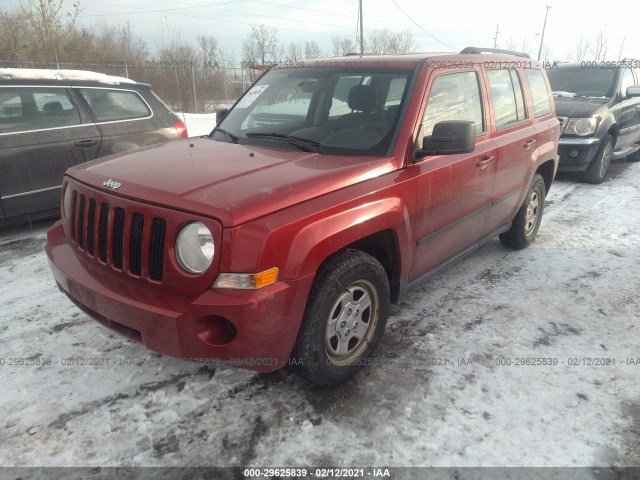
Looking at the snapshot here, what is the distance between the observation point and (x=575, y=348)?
10.2 feet

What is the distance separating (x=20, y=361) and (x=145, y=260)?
4.54ft

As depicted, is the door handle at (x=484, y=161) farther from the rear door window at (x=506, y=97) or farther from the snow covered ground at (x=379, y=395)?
the snow covered ground at (x=379, y=395)

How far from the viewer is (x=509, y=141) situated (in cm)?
383

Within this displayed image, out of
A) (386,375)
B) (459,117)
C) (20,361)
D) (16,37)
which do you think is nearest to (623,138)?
(459,117)

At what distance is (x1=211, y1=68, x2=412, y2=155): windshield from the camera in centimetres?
293

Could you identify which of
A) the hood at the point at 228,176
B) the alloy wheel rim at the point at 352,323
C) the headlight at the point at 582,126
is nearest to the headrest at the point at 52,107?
the hood at the point at 228,176

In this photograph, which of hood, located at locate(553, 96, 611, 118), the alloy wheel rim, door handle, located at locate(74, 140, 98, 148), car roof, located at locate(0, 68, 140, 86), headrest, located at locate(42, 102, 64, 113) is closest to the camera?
the alloy wheel rim

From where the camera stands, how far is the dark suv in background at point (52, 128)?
4.67 meters

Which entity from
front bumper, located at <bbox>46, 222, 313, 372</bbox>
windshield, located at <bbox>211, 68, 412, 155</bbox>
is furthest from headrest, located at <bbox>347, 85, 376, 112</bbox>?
front bumper, located at <bbox>46, 222, 313, 372</bbox>

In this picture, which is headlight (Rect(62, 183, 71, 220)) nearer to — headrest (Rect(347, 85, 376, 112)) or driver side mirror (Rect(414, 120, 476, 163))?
headrest (Rect(347, 85, 376, 112))

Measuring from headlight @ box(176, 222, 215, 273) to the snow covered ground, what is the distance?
2.00 feet

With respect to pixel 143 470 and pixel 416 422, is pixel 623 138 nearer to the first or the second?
pixel 416 422

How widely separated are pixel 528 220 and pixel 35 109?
5293 millimetres

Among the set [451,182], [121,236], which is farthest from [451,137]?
[121,236]
